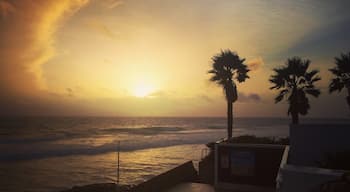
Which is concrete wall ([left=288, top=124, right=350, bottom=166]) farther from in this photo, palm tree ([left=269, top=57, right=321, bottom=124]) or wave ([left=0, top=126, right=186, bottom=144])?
wave ([left=0, top=126, right=186, bottom=144])

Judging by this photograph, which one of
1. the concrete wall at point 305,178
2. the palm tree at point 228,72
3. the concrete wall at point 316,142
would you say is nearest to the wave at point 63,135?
the palm tree at point 228,72

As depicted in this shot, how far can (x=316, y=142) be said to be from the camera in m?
11.7

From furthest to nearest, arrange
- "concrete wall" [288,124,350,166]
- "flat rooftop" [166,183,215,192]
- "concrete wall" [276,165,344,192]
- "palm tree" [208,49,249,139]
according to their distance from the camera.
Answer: "palm tree" [208,49,249,139] < "flat rooftop" [166,183,215,192] < "concrete wall" [288,124,350,166] < "concrete wall" [276,165,344,192]

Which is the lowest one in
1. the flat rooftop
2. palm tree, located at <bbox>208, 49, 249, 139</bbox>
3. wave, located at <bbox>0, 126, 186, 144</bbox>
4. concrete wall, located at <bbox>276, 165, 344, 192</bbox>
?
wave, located at <bbox>0, 126, 186, 144</bbox>

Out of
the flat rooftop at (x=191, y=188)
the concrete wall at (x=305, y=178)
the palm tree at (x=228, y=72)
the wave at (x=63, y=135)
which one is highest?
the palm tree at (x=228, y=72)

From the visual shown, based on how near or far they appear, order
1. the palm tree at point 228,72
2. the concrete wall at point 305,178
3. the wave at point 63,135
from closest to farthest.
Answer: the concrete wall at point 305,178, the palm tree at point 228,72, the wave at point 63,135

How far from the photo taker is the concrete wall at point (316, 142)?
11.4 m

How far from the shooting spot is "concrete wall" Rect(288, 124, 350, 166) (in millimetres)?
11422

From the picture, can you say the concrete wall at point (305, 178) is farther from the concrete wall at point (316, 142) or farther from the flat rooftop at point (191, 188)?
the flat rooftop at point (191, 188)

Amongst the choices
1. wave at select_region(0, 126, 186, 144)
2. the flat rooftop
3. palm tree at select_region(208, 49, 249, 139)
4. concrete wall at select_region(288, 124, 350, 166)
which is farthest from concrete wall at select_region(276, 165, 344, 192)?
wave at select_region(0, 126, 186, 144)

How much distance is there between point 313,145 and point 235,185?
7837mm

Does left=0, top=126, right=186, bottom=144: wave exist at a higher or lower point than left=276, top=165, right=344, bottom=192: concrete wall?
lower

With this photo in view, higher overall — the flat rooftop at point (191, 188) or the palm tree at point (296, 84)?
the palm tree at point (296, 84)

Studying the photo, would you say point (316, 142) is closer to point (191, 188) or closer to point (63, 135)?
point (191, 188)
